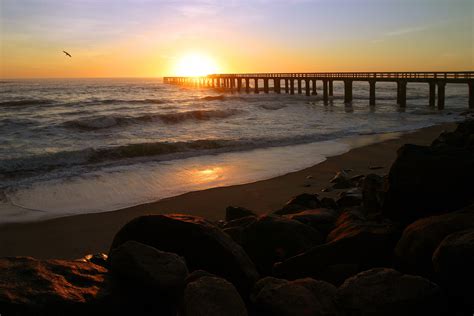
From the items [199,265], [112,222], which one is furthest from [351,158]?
[199,265]

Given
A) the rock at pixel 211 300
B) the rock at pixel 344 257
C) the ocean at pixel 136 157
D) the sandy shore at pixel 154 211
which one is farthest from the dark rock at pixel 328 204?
the ocean at pixel 136 157

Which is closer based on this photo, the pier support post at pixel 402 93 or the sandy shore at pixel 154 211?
the sandy shore at pixel 154 211

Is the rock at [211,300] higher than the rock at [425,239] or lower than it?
lower

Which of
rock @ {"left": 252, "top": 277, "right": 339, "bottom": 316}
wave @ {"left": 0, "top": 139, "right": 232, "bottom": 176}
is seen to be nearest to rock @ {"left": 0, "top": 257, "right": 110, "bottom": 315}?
rock @ {"left": 252, "top": 277, "right": 339, "bottom": 316}

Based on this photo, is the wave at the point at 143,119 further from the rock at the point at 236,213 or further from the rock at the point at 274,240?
the rock at the point at 274,240

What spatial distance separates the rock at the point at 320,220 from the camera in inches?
201

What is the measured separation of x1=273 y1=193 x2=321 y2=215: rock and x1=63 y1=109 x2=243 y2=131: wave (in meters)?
19.5

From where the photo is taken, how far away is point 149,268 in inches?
134

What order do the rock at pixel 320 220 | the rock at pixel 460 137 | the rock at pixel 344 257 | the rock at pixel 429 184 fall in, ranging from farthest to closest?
the rock at pixel 460 137, the rock at pixel 320 220, the rock at pixel 429 184, the rock at pixel 344 257

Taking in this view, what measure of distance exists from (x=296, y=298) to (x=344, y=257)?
1.05m

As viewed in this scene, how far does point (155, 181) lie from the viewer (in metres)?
11.0

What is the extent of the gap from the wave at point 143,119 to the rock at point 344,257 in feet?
72.3

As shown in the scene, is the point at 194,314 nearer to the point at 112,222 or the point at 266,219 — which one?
the point at 266,219

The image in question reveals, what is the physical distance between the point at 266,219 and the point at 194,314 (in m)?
1.90
